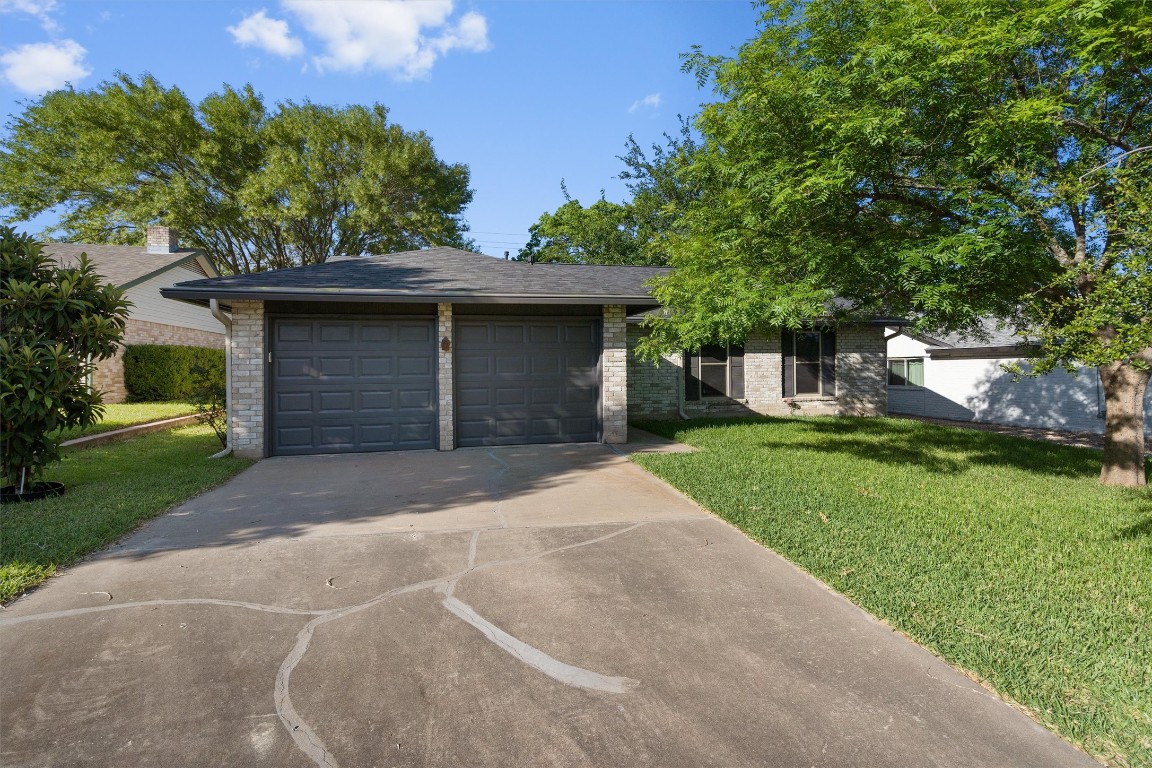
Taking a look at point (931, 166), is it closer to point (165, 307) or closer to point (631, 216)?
point (631, 216)

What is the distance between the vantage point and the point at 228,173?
22.2m

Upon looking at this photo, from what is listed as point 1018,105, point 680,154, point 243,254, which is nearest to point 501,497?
point 1018,105

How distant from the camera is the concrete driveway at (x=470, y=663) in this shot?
216cm

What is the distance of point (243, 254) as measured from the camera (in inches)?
961

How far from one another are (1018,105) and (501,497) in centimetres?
630

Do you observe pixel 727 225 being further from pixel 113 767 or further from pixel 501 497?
pixel 113 767

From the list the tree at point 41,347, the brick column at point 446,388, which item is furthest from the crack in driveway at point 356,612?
the brick column at point 446,388

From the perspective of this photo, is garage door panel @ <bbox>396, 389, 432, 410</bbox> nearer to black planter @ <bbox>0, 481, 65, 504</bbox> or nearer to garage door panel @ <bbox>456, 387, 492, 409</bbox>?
garage door panel @ <bbox>456, 387, 492, 409</bbox>

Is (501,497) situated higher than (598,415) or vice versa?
(598,415)

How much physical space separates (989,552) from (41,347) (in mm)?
8864

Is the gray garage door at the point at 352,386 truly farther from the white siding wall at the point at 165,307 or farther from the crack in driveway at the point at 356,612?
the white siding wall at the point at 165,307

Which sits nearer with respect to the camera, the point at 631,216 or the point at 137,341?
the point at 137,341

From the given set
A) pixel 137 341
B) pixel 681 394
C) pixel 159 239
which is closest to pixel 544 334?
pixel 681 394

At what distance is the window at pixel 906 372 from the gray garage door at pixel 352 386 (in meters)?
15.9
